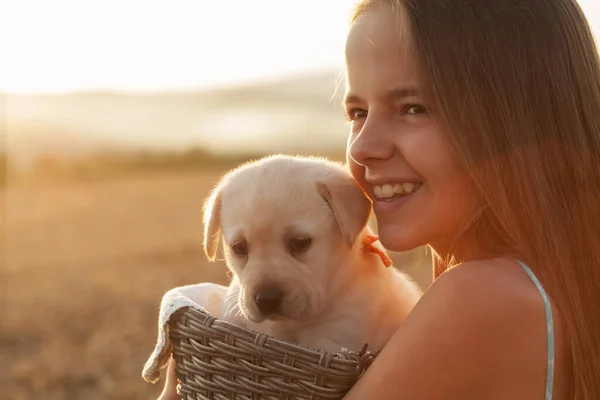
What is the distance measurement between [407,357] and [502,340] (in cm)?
27

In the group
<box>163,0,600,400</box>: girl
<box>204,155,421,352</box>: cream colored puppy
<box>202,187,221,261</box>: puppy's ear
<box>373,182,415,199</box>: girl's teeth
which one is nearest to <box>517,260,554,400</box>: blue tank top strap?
<box>163,0,600,400</box>: girl

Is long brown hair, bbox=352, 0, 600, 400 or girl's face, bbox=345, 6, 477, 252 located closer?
long brown hair, bbox=352, 0, 600, 400

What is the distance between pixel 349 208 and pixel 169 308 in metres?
0.87

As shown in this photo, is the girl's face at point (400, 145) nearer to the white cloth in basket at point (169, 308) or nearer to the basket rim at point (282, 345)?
the basket rim at point (282, 345)

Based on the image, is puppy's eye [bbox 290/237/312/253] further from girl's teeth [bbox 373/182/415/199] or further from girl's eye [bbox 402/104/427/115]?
girl's eye [bbox 402/104/427/115]

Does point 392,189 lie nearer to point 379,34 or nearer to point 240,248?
point 379,34

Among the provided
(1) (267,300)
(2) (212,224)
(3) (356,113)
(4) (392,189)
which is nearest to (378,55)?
(3) (356,113)

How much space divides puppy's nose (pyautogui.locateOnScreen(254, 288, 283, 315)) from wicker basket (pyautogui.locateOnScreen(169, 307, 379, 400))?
0.48m

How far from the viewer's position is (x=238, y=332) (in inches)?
97.9

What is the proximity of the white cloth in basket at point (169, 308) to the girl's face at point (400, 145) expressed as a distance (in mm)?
755

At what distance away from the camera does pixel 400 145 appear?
2648 mm

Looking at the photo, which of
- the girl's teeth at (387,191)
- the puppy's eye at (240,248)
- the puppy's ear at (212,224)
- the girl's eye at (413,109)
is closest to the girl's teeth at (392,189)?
the girl's teeth at (387,191)

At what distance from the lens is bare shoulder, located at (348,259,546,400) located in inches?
89.2

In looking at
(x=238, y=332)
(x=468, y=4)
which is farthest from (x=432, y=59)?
(x=238, y=332)
